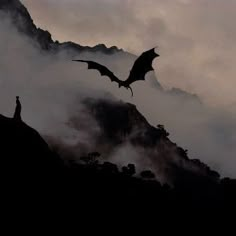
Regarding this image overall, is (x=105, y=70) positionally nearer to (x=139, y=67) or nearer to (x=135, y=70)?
(x=135, y=70)

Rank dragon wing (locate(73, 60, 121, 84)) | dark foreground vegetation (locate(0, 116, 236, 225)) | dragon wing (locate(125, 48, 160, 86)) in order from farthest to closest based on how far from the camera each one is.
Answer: dark foreground vegetation (locate(0, 116, 236, 225))
dragon wing (locate(125, 48, 160, 86))
dragon wing (locate(73, 60, 121, 84))

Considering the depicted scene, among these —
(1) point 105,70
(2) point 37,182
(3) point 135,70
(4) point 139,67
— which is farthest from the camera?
(2) point 37,182

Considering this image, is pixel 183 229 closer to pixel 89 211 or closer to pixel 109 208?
pixel 109 208

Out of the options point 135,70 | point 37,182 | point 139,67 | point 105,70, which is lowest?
point 105,70

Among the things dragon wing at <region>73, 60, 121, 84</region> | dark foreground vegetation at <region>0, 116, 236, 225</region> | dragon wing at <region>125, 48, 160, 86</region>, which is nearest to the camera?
dragon wing at <region>73, 60, 121, 84</region>

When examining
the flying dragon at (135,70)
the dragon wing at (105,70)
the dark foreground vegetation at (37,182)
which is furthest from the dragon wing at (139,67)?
the dark foreground vegetation at (37,182)

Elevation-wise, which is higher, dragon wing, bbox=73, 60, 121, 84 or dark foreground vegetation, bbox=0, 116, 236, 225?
dark foreground vegetation, bbox=0, 116, 236, 225

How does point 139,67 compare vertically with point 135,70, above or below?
above

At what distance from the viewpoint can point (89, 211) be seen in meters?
103

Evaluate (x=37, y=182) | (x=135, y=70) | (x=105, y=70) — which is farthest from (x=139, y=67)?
(x=37, y=182)

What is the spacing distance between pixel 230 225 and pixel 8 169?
79.1 metres

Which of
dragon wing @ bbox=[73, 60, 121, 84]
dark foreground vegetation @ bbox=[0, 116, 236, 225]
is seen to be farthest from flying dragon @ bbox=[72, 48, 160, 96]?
dark foreground vegetation @ bbox=[0, 116, 236, 225]

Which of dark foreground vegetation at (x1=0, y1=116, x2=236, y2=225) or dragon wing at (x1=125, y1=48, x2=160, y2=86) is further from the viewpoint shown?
dark foreground vegetation at (x1=0, y1=116, x2=236, y2=225)

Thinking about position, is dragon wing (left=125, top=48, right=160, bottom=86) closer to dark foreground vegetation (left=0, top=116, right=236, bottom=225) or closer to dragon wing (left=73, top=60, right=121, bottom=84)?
dragon wing (left=73, top=60, right=121, bottom=84)
